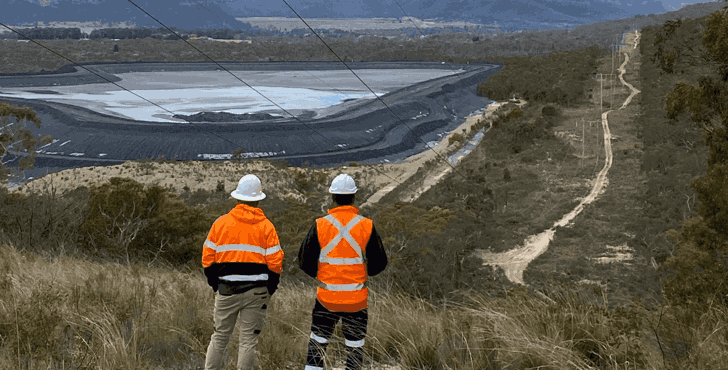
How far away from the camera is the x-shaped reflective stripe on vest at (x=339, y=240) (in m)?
4.75

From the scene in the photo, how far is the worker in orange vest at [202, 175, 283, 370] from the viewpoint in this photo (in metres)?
4.82

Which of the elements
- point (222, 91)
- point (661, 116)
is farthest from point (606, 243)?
point (222, 91)

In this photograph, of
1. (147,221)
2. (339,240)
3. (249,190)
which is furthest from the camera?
(147,221)

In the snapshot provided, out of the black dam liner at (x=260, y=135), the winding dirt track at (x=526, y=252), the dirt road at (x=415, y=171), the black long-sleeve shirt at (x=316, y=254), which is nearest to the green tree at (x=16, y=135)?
the black dam liner at (x=260, y=135)

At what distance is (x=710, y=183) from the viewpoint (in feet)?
35.6

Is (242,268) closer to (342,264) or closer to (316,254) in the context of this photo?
(316,254)

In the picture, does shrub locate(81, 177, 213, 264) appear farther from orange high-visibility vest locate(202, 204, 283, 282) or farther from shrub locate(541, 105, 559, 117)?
shrub locate(541, 105, 559, 117)

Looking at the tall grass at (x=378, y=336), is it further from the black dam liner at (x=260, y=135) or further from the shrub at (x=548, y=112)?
the shrub at (x=548, y=112)

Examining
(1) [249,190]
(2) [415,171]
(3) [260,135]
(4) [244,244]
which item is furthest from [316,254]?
(3) [260,135]

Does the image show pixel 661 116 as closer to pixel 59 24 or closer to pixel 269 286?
pixel 269 286

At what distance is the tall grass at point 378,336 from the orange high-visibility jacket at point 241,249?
0.76m

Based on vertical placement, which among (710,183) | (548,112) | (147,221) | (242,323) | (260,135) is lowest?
(260,135)

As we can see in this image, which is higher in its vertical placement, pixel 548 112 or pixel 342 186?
pixel 342 186

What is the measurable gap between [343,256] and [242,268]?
814 mm
